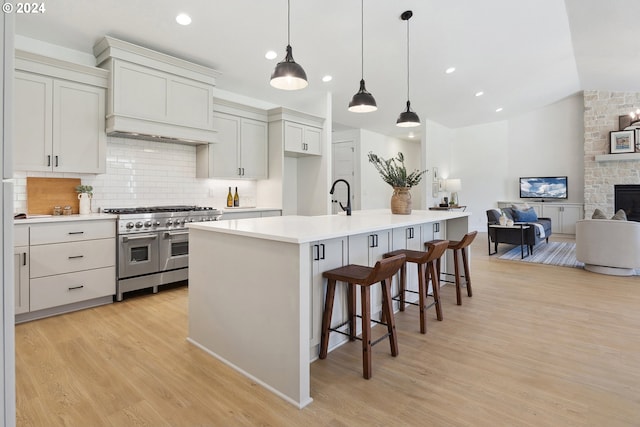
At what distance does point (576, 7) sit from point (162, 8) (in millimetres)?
5147

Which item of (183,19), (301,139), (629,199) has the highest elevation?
(183,19)

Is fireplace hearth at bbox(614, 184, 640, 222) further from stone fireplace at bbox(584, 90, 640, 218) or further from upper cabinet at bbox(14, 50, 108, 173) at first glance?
upper cabinet at bbox(14, 50, 108, 173)

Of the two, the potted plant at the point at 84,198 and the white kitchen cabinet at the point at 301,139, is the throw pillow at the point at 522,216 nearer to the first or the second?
the white kitchen cabinet at the point at 301,139

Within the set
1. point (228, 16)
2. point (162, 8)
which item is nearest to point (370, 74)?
point (228, 16)

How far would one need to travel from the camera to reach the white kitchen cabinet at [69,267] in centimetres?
314

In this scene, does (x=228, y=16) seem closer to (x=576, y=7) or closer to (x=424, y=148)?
(x=576, y=7)

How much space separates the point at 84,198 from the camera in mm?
3777

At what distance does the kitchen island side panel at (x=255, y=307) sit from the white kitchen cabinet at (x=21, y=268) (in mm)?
1620

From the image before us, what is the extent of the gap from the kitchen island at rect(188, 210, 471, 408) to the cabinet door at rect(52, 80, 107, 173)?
1862 mm

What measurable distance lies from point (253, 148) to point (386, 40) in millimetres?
2362

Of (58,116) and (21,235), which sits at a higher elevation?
(58,116)

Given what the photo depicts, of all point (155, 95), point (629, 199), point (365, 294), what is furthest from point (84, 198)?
point (629, 199)

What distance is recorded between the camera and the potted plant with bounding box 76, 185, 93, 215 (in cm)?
376

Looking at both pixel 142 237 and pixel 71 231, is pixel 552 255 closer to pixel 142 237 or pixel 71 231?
pixel 142 237
